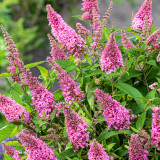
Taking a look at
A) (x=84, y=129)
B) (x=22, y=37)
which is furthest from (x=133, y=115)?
(x=22, y=37)

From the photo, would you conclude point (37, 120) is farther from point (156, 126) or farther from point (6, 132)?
point (156, 126)

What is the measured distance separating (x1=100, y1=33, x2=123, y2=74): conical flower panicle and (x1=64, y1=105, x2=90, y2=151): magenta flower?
0.65 ft

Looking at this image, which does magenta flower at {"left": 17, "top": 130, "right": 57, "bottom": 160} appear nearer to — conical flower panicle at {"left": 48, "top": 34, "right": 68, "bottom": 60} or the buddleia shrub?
the buddleia shrub

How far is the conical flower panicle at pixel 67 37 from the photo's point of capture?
0.92m

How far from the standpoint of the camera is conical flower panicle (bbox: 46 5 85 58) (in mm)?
916

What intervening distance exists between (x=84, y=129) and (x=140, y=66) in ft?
1.39

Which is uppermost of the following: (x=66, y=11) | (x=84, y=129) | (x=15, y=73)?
(x=66, y=11)

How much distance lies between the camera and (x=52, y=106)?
0.80 meters

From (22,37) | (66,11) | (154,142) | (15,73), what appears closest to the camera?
(154,142)

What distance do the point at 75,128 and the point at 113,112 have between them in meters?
0.12

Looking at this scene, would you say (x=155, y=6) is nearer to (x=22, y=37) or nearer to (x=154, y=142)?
(x=22, y=37)

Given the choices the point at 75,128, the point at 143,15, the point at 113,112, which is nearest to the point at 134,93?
the point at 113,112

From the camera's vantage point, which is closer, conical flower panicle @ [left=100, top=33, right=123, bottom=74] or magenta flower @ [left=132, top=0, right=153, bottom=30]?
conical flower panicle @ [left=100, top=33, right=123, bottom=74]

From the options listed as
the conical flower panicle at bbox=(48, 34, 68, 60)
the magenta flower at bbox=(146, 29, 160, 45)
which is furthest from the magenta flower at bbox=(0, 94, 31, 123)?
the magenta flower at bbox=(146, 29, 160, 45)
